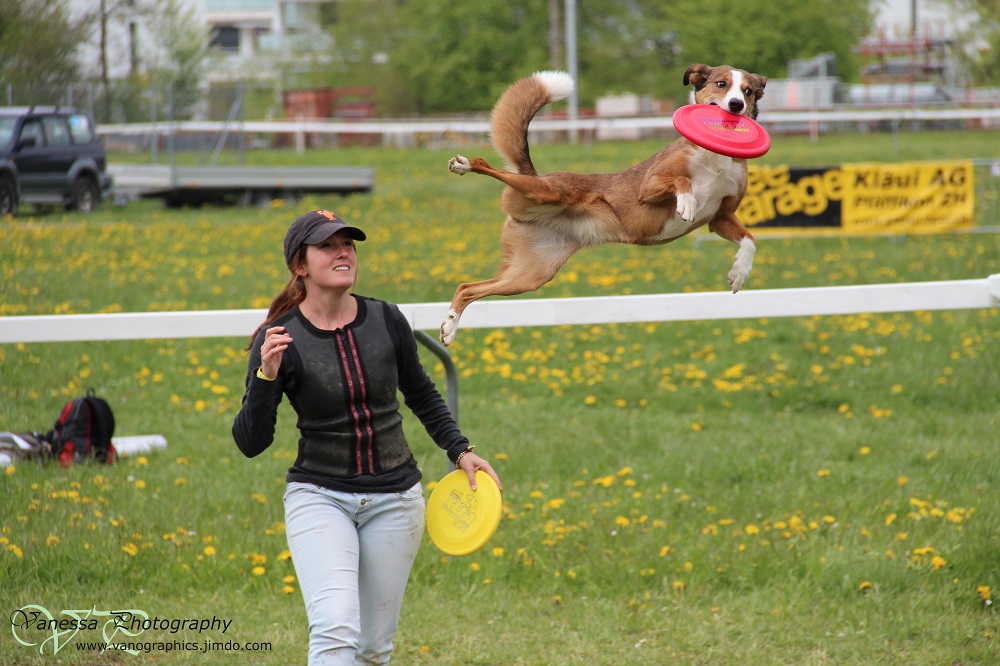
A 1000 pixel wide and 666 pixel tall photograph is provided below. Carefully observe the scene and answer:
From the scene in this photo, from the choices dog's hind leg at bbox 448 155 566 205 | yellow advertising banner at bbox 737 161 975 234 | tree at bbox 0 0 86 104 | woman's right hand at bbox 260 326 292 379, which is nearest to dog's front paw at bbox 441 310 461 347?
dog's hind leg at bbox 448 155 566 205

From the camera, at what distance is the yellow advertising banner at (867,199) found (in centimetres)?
1293

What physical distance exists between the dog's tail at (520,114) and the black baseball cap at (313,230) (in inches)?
22.8

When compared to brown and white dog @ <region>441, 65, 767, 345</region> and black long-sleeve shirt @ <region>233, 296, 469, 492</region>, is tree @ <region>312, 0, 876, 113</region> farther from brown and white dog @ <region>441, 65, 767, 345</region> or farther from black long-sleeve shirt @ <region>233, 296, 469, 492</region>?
brown and white dog @ <region>441, 65, 767, 345</region>

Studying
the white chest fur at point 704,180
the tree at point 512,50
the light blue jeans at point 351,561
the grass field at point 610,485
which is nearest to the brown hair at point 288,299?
the light blue jeans at point 351,561

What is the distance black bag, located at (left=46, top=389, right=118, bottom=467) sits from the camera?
21.7 ft

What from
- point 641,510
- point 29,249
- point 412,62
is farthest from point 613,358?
point 412,62

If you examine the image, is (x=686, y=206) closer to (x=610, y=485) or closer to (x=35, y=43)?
(x=610, y=485)

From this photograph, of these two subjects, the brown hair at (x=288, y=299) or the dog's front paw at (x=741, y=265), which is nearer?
the dog's front paw at (x=741, y=265)

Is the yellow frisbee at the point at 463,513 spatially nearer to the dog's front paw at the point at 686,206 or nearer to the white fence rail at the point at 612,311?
the white fence rail at the point at 612,311

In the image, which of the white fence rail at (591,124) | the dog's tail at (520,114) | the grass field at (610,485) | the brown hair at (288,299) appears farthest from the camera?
the white fence rail at (591,124)

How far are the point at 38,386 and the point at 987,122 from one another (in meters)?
26.9

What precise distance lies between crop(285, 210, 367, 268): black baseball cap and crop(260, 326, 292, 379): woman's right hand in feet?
1.04

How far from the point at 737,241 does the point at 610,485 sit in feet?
11.9

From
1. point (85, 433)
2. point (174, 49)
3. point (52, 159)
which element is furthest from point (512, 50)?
point (85, 433)
